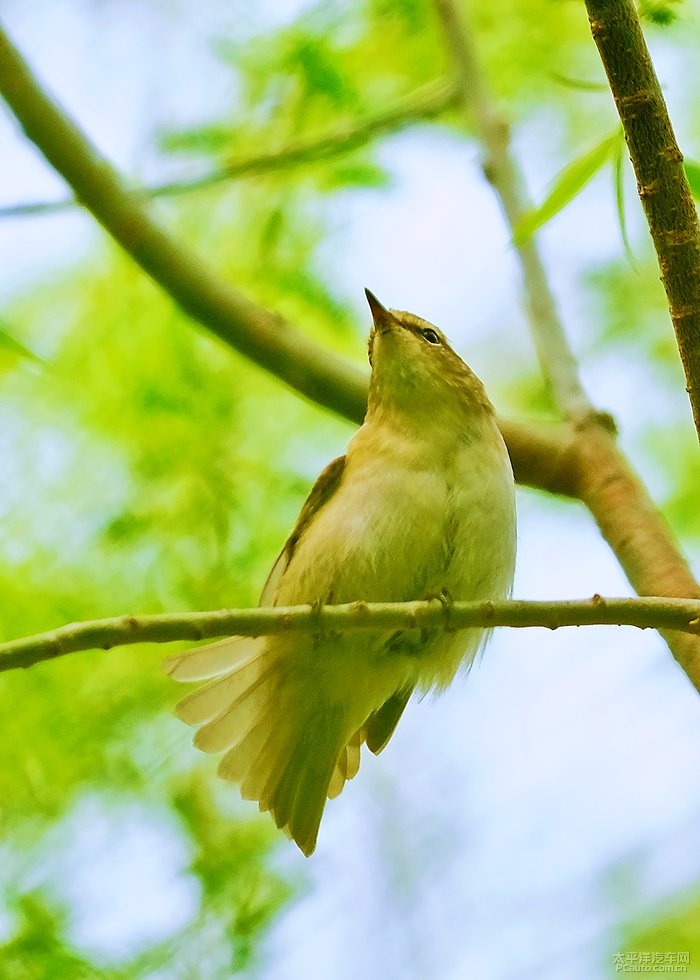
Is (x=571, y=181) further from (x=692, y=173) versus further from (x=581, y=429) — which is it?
(x=581, y=429)

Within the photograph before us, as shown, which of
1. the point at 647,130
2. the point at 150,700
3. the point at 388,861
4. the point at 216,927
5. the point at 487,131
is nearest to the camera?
the point at 647,130

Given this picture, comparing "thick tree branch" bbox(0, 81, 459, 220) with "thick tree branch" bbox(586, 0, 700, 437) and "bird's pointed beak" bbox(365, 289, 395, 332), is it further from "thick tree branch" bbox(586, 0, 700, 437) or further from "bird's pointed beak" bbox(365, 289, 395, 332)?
"thick tree branch" bbox(586, 0, 700, 437)

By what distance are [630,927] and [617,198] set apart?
13.2 feet

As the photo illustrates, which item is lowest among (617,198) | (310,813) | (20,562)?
(310,813)

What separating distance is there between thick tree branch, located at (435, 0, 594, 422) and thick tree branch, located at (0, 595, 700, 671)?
174cm

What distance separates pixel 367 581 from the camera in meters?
4.41

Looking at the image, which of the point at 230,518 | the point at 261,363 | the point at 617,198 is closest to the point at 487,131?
the point at 261,363

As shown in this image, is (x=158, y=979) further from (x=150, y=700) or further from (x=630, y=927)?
(x=630, y=927)

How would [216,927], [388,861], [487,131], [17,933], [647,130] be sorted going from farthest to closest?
[388,861] < [487,131] < [216,927] < [17,933] < [647,130]

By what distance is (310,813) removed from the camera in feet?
15.6

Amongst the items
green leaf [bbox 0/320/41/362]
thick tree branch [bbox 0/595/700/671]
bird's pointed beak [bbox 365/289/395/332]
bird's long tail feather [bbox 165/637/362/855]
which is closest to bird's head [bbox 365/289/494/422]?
bird's pointed beak [bbox 365/289/395/332]

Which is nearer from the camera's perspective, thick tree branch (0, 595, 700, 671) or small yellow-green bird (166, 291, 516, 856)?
thick tree branch (0, 595, 700, 671)

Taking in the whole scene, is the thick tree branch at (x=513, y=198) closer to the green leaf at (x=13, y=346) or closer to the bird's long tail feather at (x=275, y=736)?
the bird's long tail feather at (x=275, y=736)

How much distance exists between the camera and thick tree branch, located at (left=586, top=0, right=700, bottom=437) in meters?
2.75
